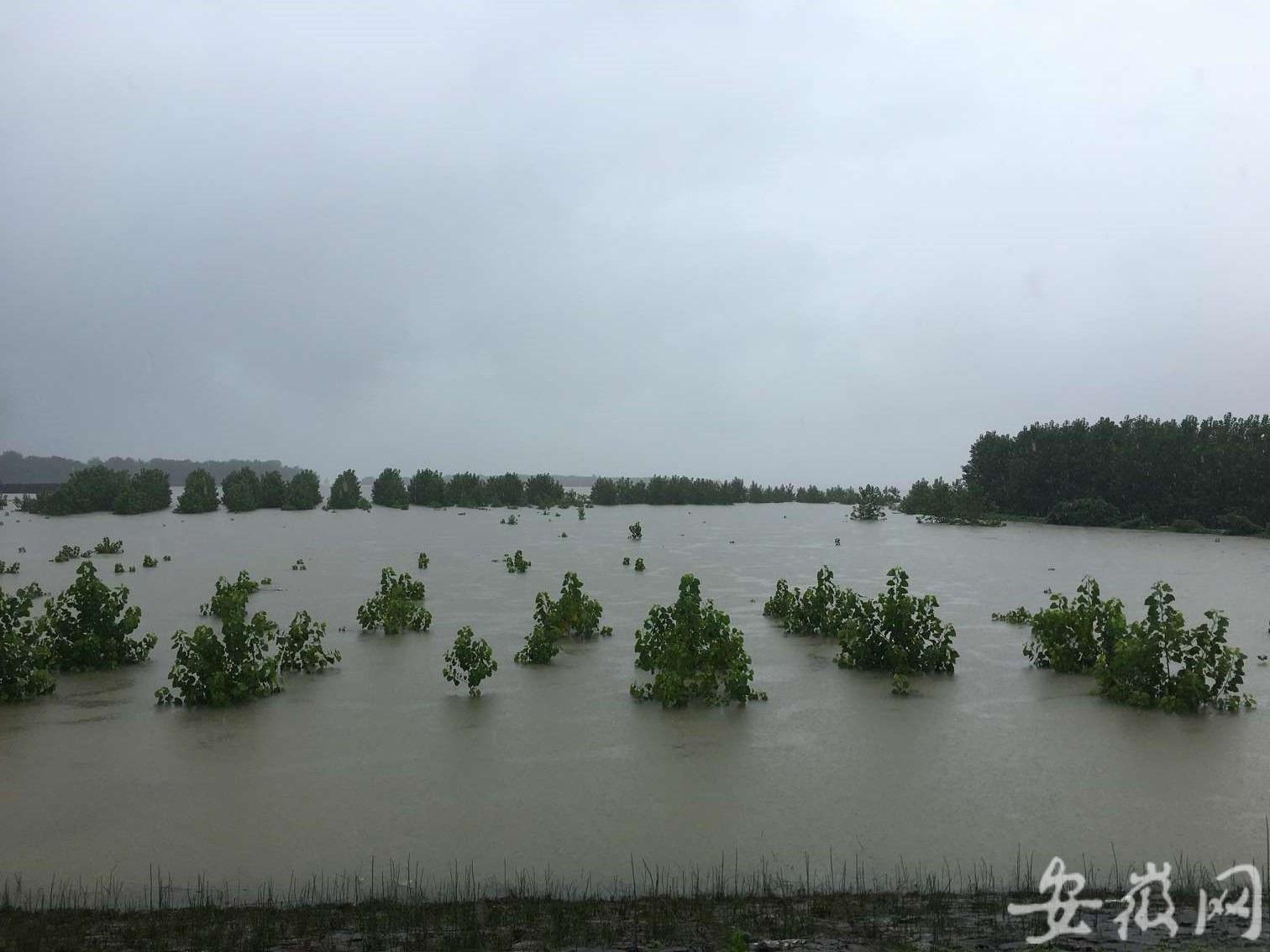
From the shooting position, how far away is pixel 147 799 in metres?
5.43

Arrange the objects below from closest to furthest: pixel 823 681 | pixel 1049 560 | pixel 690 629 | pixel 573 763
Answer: pixel 573 763, pixel 690 629, pixel 823 681, pixel 1049 560

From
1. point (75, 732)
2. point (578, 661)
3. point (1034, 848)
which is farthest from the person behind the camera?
point (578, 661)

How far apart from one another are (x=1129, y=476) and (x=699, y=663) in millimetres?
29097

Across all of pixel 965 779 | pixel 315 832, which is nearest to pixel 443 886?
pixel 315 832

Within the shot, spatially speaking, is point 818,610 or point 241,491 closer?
point 818,610

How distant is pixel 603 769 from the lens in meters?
6.07

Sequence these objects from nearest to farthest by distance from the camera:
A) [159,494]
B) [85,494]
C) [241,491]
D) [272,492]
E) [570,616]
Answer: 1. [570,616]
2. [85,494]
3. [159,494]
4. [241,491]
5. [272,492]

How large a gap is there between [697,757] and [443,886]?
2.53 m

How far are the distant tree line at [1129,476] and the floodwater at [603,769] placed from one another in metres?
19.3

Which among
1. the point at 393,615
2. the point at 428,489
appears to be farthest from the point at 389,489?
the point at 393,615

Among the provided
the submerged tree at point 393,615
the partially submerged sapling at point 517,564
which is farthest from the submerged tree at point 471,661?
the partially submerged sapling at point 517,564

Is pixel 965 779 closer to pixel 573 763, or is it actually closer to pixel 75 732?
pixel 573 763

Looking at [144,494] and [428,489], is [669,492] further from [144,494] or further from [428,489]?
[144,494]

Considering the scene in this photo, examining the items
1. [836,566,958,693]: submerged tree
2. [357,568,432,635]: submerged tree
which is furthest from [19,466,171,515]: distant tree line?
[836,566,958,693]: submerged tree
